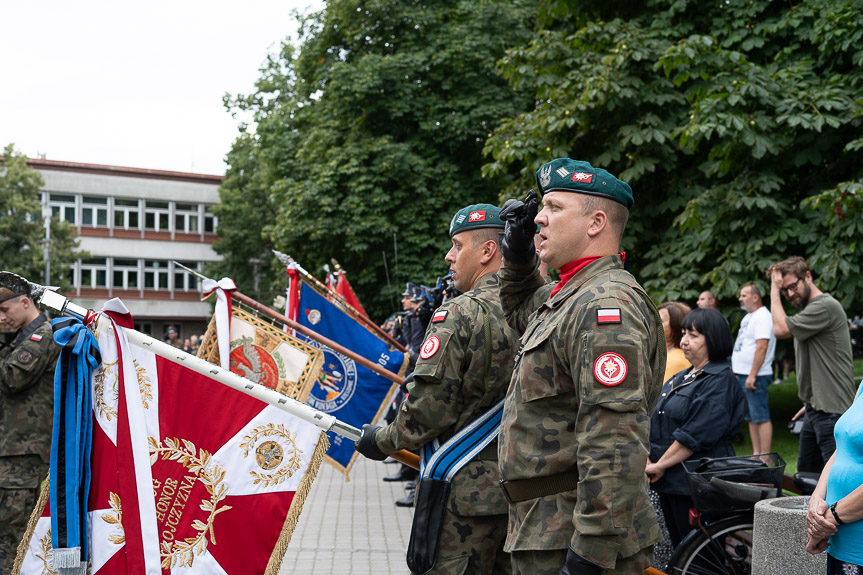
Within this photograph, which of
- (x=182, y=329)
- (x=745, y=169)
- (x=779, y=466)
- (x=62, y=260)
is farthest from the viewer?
(x=182, y=329)

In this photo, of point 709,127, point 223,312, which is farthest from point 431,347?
point 709,127

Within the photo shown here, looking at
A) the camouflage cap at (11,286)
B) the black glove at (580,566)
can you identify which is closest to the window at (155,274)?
the camouflage cap at (11,286)

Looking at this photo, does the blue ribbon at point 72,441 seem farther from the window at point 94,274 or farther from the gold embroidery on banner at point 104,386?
the window at point 94,274

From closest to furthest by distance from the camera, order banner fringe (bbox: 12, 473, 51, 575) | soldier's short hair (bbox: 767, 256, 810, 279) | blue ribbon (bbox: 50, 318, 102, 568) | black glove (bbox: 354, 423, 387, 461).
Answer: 1. black glove (bbox: 354, 423, 387, 461)
2. blue ribbon (bbox: 50, 318, 102, 568)
3. banner fringe (bbox: 12, 473, 51, 575)
4. soldier's short hair (bbox: 767, 256, 810, 279)

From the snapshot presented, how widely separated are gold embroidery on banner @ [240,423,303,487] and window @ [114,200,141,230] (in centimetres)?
5519

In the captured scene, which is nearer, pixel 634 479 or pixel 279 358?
pixel 634 479

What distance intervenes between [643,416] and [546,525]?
1.62 feet

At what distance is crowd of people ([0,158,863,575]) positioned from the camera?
2.74m

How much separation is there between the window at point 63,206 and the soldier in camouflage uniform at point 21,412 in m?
52.6

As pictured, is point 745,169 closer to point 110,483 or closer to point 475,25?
point 110,483

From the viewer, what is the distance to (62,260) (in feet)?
150

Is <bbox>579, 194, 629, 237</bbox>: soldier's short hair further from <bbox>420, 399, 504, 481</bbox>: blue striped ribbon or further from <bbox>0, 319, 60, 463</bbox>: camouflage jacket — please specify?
<bbox>0, 319, 60, 463</bbox>: camouflage jacket

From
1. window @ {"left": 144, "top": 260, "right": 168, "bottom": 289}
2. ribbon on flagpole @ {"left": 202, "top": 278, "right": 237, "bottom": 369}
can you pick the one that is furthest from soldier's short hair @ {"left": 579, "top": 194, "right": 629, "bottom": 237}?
window @ {"left": 144, "top": 260, "right": 168, "bottom": 289}

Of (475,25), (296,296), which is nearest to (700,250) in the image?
(296,296)
